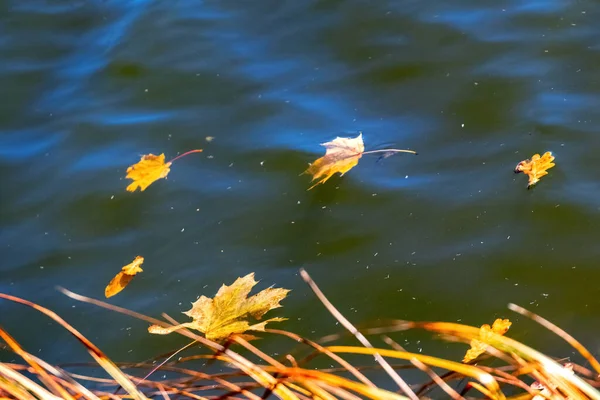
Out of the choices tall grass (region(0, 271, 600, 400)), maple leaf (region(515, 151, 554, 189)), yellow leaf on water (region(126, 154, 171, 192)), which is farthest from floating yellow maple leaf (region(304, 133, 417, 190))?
tall grass (region(0, 271, 600, 400))

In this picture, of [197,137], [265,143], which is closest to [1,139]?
[197,137]

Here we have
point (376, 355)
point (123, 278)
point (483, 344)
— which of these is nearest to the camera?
point (376, 355)

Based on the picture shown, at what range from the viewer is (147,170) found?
214cm

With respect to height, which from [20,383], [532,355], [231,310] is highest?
[532,355]

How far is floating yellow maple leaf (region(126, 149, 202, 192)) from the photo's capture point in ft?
6.88

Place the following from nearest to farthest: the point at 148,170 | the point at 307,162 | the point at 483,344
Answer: the point at 483,344 < the point at 307,162 < the point at 148,170

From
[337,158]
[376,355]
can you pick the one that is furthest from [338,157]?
[376,355]

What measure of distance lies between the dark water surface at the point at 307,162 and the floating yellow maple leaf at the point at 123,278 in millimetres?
27

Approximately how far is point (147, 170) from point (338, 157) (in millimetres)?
617

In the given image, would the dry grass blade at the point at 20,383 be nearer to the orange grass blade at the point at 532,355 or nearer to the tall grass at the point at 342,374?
the tall grass at the point at 342,374

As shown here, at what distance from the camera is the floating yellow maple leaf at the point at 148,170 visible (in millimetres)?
2096

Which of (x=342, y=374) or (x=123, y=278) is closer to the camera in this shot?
(x=342, y=374)

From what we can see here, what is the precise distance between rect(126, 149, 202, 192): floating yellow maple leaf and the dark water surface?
0.10 ft

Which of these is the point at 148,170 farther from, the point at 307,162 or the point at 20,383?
the point at 20,383
